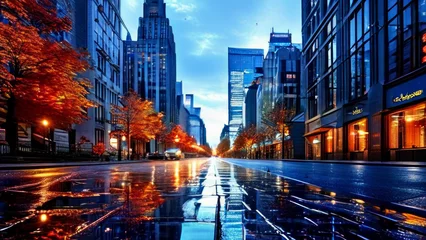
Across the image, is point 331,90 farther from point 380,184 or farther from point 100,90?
point 380,184

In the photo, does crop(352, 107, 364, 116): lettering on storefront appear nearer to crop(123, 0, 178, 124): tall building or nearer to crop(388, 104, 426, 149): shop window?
crop(388, 104, 426, 149): shop window

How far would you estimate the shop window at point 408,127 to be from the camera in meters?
24.3

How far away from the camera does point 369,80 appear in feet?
106

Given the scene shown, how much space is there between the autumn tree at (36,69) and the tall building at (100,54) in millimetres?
18114

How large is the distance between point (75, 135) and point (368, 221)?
47.4 meters

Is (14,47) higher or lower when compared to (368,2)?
lower

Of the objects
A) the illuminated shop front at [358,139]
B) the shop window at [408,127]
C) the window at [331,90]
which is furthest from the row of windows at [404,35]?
the window at [331,90]

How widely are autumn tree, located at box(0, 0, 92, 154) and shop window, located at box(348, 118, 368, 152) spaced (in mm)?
26288

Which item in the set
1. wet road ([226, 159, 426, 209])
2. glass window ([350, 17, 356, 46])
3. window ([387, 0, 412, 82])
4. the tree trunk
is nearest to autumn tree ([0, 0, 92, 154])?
A: the tree trunk

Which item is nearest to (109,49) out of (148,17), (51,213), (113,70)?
(113,70)

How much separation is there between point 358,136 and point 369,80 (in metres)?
A: 6.28

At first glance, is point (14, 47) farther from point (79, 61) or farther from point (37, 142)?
point (37, 142)

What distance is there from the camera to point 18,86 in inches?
720

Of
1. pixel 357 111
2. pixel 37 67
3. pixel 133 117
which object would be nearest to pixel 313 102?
pixel 357 111
